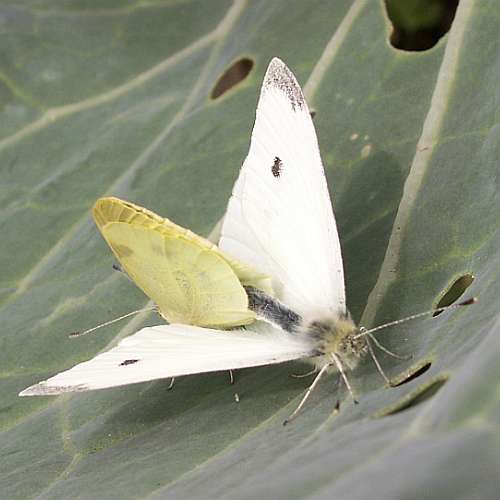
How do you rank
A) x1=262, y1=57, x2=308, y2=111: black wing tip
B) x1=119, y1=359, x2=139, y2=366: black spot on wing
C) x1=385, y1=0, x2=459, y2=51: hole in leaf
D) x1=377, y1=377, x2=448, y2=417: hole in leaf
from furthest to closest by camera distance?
x1=385, y1=0, x2=459, y2=51: hole in leaf < x1=262, y1=57, x2=308, y2=111: black wing tip < x1=119, y1=359, x2=139, y2=366: black spot on wing < x1=377, y1=377, x2=448, y2=417: hole in leaf

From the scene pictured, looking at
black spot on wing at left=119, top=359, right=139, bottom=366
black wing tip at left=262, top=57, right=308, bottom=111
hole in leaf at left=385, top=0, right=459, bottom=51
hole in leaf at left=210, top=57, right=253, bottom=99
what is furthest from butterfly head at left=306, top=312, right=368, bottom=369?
hole in leaf at left=210, top=57, right=253, bottom=99

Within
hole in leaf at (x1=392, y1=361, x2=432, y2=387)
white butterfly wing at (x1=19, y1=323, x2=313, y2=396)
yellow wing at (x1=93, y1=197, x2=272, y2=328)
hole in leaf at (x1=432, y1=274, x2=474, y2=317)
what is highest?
yellow wing at (x1=93, y1=197, x2=272, y2=328)

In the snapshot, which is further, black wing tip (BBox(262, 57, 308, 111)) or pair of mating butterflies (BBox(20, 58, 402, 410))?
black wing tip (BBox(262, 57, 308, 111))

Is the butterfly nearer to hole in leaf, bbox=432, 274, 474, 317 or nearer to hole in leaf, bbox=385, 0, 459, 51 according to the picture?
hole in leaf, bbox=432, 274, 474, 317

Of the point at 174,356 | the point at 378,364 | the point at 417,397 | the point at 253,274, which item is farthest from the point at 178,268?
the point at 417,397

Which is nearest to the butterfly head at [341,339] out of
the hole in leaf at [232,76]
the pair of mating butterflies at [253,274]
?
the pair of mating butterflies at [253,274]
